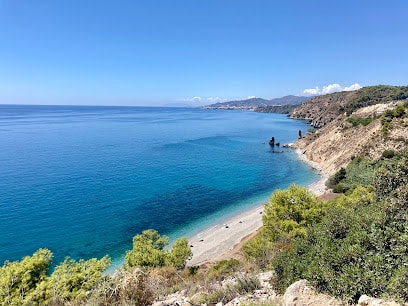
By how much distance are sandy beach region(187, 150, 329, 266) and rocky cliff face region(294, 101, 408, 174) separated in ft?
113

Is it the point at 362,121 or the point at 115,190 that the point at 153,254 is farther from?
the point at 362,121

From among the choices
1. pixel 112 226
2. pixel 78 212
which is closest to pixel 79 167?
pixel 78 212

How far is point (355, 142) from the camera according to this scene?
74.6 meters

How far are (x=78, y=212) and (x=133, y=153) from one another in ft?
154

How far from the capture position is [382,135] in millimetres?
64125

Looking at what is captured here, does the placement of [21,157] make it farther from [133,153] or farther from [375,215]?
[375,215]

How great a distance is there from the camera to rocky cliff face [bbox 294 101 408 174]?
6184cm

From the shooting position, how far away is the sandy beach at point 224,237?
3683 cm

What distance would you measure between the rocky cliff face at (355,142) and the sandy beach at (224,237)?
34.4m

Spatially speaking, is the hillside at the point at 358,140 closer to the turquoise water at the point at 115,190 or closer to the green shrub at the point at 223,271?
the turquoise water at the point at 115,190

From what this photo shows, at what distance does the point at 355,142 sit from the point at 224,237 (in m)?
53.6

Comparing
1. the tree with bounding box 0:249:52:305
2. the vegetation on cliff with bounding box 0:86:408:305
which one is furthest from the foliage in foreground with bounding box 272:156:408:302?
the tree with bounding box 0:249:52:305

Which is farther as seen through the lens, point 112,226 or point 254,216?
point 254,216

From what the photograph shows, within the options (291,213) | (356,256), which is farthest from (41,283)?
(291,213)
